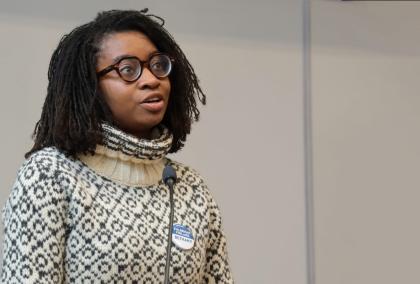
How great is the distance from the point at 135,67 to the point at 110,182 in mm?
200

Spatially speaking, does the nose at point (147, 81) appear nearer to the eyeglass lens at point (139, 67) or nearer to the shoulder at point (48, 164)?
the eyeglass lens at point (139, 67)

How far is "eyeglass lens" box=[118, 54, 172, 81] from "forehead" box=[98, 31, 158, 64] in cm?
1

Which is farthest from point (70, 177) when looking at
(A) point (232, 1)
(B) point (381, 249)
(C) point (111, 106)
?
(B) point (381, 249)

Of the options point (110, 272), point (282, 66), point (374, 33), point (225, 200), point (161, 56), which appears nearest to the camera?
point (110, 272)

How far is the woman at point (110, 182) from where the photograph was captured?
107cm

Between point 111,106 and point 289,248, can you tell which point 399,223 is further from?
point 111,106

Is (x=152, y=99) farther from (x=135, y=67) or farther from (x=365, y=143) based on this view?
(x=365, y=143)

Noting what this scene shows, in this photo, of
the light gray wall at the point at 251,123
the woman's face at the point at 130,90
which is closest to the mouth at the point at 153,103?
the woman's face at the point at 130,90

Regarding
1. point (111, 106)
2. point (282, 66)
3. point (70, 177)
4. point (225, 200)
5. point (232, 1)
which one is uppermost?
point (232, 1)

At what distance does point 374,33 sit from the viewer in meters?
2.54

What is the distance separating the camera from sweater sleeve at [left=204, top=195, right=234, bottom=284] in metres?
1.27

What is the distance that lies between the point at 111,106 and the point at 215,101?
1.08m

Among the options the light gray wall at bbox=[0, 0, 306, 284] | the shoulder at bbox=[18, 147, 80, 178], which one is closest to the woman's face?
the shoulder at bbox=[18, 147, 80, 178]

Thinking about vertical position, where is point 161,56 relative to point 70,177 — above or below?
above
